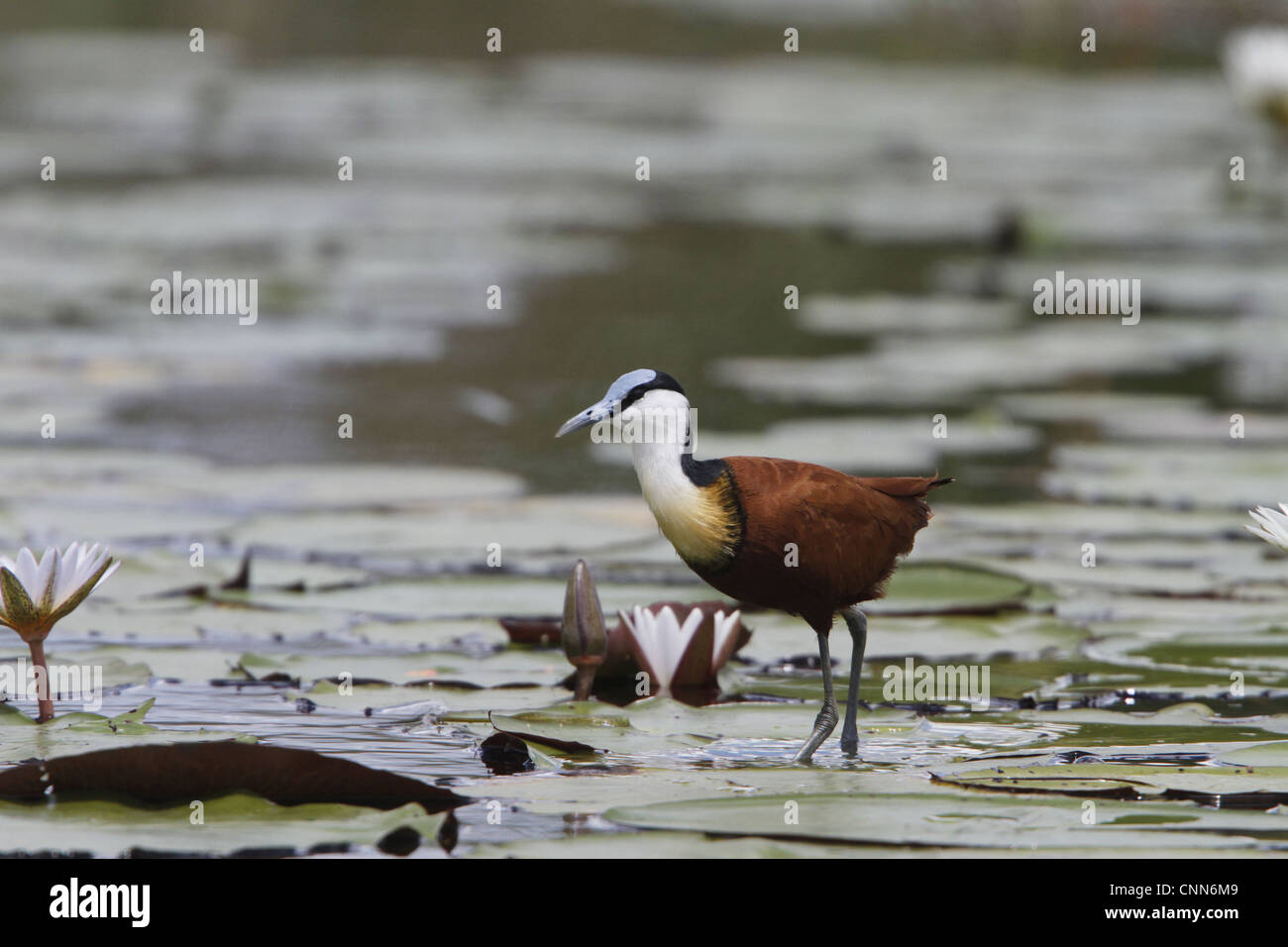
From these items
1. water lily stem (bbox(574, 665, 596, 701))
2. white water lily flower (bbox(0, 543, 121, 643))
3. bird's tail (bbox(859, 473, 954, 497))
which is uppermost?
bird's tail (bbox(859, 473, 954, 497))

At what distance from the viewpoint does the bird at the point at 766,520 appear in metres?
3.45

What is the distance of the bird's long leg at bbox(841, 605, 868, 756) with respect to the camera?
365cm

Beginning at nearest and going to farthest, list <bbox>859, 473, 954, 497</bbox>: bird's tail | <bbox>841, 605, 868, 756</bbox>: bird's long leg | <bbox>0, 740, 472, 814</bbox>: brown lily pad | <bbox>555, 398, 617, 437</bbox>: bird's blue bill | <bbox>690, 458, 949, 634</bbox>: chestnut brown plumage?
<bbox>0, 740, 472, 814</bbox>: brown lily pad
<bbox>555, 398, 617, 437</bbox>: bird's blue bill
<bbox>690, 458, 949, 634</bbox>: chestnut brown plumage
<bbox>841, 605, 868, 756</bbox>: bird's long leg
<bbox>859, 473, 954, 497</bbox>: bird's tail

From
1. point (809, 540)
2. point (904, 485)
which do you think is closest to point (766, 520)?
point (809, 540)

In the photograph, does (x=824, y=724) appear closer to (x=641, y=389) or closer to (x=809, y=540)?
(x=809, y=540)

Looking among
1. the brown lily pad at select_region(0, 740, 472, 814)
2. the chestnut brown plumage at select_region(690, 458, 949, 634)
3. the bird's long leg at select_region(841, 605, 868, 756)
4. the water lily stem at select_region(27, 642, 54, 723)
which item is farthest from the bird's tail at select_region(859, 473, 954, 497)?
the water lily stem at select_region(27, 642, 54, 723)

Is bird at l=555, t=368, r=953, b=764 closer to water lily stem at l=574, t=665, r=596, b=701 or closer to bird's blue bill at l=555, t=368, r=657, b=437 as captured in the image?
bird's blue bill at l=555, t=368, r=657, b=437

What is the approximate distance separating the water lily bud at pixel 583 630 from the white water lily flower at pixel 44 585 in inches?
36.3

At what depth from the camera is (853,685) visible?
3713mm

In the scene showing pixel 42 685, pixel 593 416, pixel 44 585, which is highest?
pixel 593 416

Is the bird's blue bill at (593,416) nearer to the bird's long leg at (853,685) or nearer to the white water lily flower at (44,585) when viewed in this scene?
the bird's long leg at (853,685)

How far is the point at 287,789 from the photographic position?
10.4ft

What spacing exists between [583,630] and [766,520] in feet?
1.98
